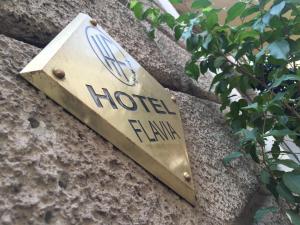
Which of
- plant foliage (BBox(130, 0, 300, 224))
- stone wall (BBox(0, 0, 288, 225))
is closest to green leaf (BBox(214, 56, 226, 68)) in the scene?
plant foliage (BBox(130, 0, 300, 224))

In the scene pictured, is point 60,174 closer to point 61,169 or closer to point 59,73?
point 61,169

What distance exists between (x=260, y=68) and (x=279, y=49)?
0.57 feet

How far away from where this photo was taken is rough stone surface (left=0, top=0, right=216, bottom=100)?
1.61 feet

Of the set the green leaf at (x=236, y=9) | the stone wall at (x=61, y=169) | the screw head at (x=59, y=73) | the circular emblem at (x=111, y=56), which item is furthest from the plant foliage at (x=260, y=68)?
the screw head at (x=59, y=73)

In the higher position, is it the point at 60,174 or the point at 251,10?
the point at 251,10

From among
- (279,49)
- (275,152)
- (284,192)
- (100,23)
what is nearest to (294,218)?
(284,192)

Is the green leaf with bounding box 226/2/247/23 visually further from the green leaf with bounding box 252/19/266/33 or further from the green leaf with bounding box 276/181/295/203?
the green leaf with bounding box 276/181/295/203

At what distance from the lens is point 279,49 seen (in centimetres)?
62

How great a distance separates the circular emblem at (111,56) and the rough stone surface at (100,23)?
6cm

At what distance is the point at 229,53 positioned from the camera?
839 mm

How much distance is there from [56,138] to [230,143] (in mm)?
520

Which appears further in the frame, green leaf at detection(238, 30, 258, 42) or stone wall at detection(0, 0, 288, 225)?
green leaf at detection(238, 30, 258, 42)

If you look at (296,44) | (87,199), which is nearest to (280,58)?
(296,44)

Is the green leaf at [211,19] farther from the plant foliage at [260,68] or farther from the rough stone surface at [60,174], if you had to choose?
the rough stone surface at [60,174]
